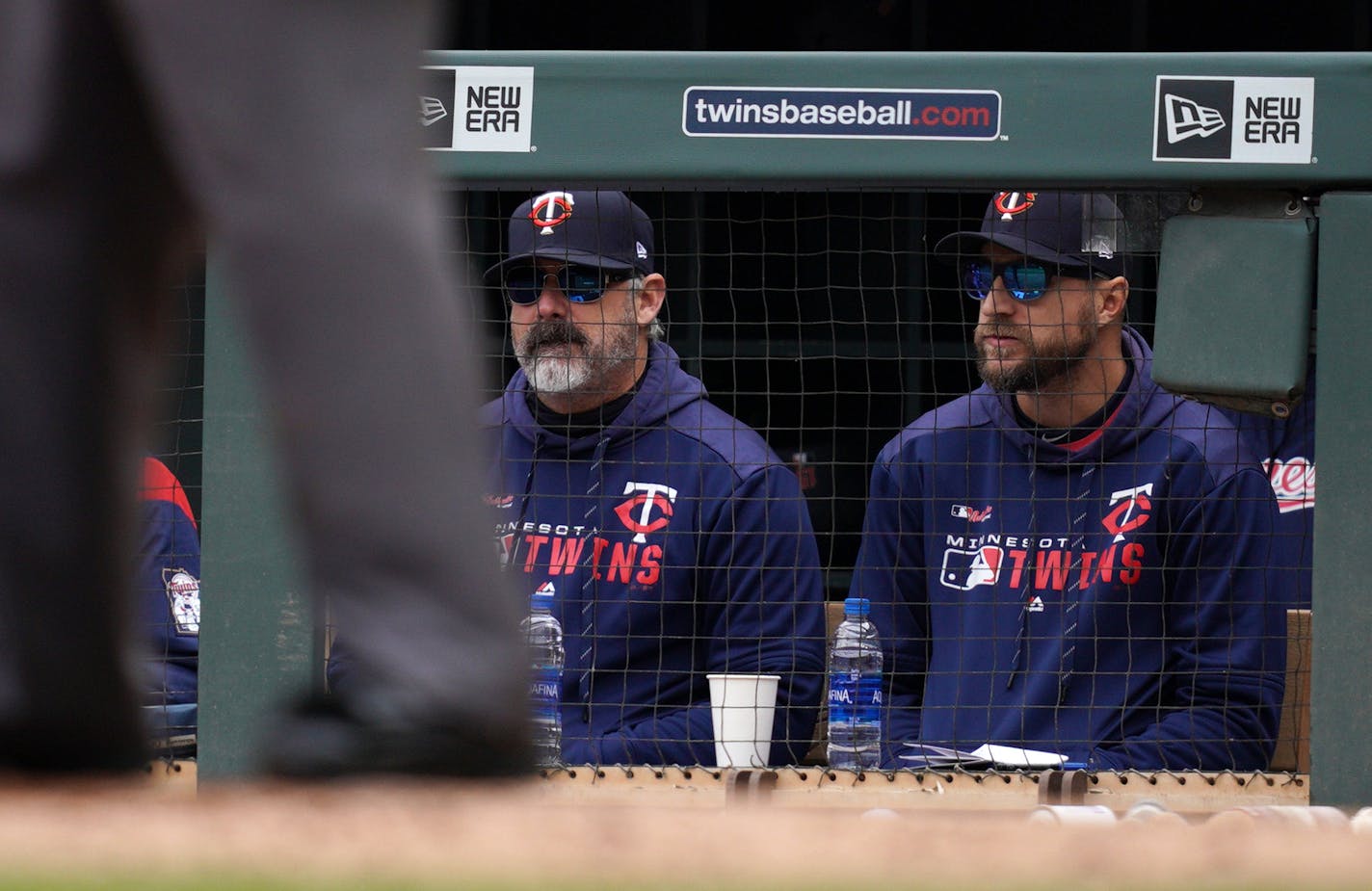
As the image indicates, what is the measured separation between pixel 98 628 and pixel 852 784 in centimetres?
128

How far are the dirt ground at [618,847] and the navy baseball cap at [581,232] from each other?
198 cm

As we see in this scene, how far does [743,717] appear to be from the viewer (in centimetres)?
264

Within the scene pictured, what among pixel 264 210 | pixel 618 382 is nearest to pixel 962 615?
pixel 618 382

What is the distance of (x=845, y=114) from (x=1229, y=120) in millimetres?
468

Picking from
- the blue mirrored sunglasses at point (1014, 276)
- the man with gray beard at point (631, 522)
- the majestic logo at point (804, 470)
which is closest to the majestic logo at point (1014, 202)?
the blue mirrored sunglasses at point (1014, 276)

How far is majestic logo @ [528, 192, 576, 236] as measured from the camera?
2.88 m

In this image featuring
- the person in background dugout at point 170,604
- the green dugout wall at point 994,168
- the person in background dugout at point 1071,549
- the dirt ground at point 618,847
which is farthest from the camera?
the person in background dugout at point 1071,549

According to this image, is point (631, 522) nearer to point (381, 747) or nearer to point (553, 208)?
point (553, 208)

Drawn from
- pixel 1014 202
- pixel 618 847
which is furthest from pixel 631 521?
pixel 618 847

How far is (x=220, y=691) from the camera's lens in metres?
2.27

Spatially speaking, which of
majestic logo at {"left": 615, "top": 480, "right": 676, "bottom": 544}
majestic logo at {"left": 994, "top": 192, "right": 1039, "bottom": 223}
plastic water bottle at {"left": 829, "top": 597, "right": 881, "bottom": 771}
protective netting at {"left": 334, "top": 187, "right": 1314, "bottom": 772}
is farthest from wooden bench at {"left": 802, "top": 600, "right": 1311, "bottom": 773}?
majestic logo at {"left": 994, "top": 192, "right": 1039, "bottom": 223}

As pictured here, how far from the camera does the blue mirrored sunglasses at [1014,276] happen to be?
115 inches

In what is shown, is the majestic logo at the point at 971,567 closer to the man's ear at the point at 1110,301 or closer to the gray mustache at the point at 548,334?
the man's ear at the point at 1110,301

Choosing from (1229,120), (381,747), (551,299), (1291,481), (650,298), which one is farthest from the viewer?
(1291,481)
